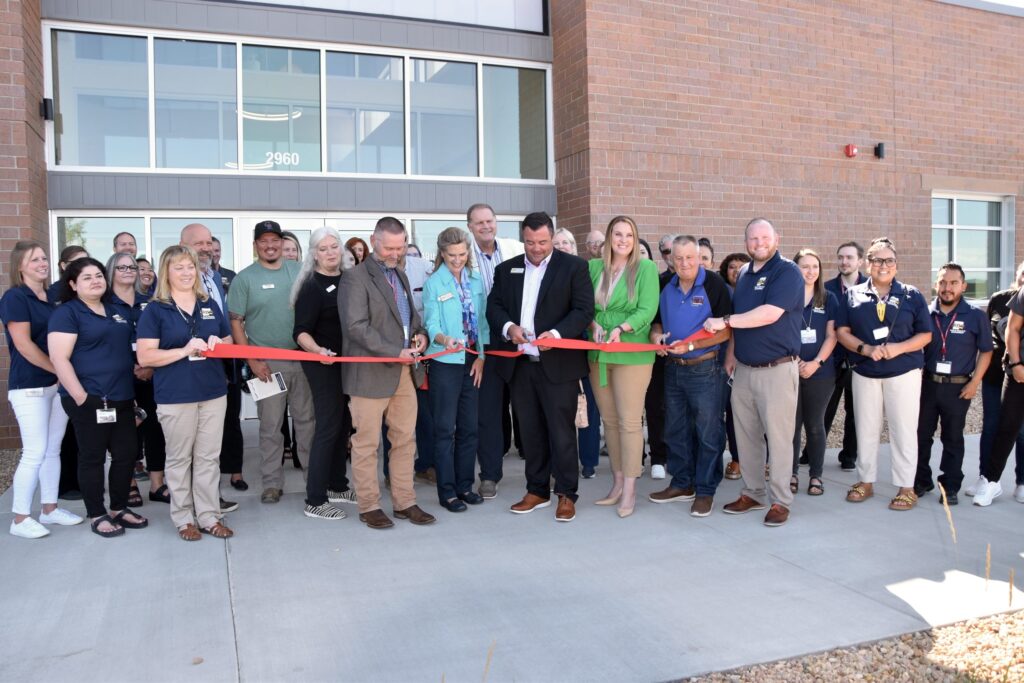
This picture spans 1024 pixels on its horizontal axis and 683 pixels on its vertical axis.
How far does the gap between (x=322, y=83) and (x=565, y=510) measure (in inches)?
276

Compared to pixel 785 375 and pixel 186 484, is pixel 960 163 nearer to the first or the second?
pixel 785 375

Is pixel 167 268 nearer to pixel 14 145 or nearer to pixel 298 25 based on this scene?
pixel 14 145

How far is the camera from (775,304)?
17.4 feet

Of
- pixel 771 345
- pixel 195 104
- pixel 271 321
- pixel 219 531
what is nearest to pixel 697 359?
pixel 771 345

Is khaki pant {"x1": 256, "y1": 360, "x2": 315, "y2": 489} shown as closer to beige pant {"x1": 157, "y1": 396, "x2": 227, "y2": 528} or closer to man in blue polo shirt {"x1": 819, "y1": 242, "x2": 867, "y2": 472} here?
beige pant {"x1": 157, "y1": 396, "x2": 227, "y2": 528}

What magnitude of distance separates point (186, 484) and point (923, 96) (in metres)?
12.7

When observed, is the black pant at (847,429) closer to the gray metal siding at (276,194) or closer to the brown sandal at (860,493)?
the brown sandal at (860,493)

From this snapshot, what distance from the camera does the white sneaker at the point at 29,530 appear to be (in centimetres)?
511

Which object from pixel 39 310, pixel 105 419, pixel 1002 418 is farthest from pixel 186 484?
pixel 1002 418

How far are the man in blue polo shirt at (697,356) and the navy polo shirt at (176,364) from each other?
308 centimetres

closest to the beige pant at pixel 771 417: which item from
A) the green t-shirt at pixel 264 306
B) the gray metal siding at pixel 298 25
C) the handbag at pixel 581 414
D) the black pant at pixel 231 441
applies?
the handbag at pixel 581 414

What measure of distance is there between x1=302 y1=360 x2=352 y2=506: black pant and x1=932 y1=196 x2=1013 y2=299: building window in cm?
1163

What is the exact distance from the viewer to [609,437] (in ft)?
19.1

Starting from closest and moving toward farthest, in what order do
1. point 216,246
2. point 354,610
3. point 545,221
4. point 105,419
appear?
point 354,610
point 105,419
point 545,221
point 216,246
